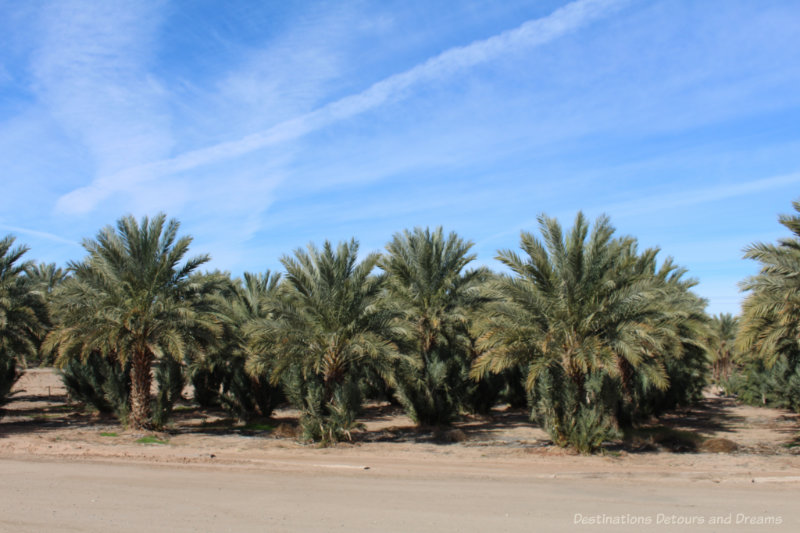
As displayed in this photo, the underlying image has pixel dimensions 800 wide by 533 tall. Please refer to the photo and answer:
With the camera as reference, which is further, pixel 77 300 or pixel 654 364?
pixel 654 364

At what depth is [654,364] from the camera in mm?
17672

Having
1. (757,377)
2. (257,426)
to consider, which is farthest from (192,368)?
(757,377)

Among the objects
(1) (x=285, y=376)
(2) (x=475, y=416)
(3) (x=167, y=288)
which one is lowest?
(2) (x=475, y=416)

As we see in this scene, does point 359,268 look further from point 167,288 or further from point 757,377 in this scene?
point 757,377

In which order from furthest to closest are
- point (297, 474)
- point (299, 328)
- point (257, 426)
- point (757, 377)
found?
point (757, 377)
point (257, 426)
point (299, 328)
point (297, 474)

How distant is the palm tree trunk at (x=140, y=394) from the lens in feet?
55.9

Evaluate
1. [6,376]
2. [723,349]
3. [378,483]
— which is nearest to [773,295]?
[378,483]

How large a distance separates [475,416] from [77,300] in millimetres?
15192

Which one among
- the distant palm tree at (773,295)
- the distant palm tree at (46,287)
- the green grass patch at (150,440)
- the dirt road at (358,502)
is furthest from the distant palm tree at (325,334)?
the distant palm tree at (773,295)

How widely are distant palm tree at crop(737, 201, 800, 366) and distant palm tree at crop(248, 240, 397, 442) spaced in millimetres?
9913

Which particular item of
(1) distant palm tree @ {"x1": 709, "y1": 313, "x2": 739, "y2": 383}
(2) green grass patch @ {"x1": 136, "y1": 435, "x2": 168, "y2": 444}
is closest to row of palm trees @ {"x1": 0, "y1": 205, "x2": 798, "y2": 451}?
(2) green grass patch @ {"x1": 136, "y1": 435, "x2": 168, "y2": 444}

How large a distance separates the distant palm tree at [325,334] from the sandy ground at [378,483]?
120cm

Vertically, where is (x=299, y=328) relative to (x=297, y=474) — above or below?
above

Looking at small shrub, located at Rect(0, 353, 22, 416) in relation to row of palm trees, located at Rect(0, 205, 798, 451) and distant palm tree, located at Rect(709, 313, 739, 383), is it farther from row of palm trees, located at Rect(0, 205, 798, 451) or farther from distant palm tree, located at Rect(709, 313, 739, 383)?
distant palm tree, located at Rect(709, 313, 739, 383)
